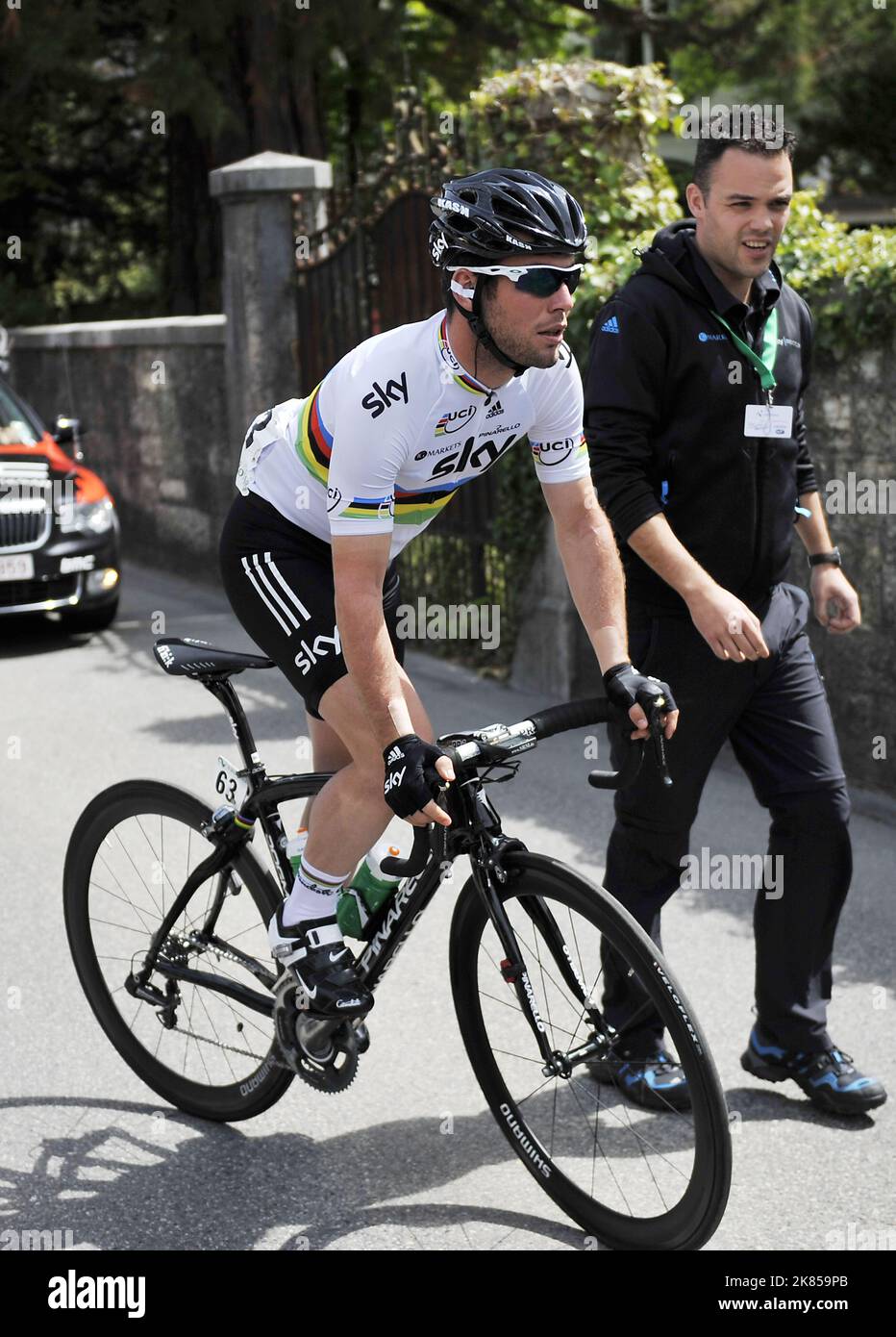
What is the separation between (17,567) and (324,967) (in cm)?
698

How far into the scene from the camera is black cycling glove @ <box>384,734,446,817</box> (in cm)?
298

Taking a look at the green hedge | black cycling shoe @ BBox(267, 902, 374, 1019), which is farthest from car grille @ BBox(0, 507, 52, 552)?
black cycling shoe @ BBox(267, 902, 374, 1019)

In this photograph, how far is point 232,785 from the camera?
3.90 meters

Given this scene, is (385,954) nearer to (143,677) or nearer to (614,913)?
(614,913)

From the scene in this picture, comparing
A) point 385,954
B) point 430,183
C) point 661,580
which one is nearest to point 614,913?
point 385,954

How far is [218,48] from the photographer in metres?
14.6

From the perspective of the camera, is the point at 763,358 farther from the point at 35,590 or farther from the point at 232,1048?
the point at 35,590

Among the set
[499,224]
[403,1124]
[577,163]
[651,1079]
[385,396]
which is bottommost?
[403,1124]

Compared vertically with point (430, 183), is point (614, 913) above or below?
below

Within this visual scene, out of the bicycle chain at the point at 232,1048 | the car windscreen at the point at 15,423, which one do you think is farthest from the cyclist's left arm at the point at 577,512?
the car windscreen at the point at 15,423

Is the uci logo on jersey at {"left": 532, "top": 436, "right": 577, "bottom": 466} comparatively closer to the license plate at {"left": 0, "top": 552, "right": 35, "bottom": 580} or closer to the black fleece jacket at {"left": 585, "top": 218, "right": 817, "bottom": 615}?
the black fleece jacket at {"left": 585, "top": 218, "right": 817, "bottom": 615}

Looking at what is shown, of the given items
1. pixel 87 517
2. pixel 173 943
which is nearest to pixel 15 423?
pixel 87 517
